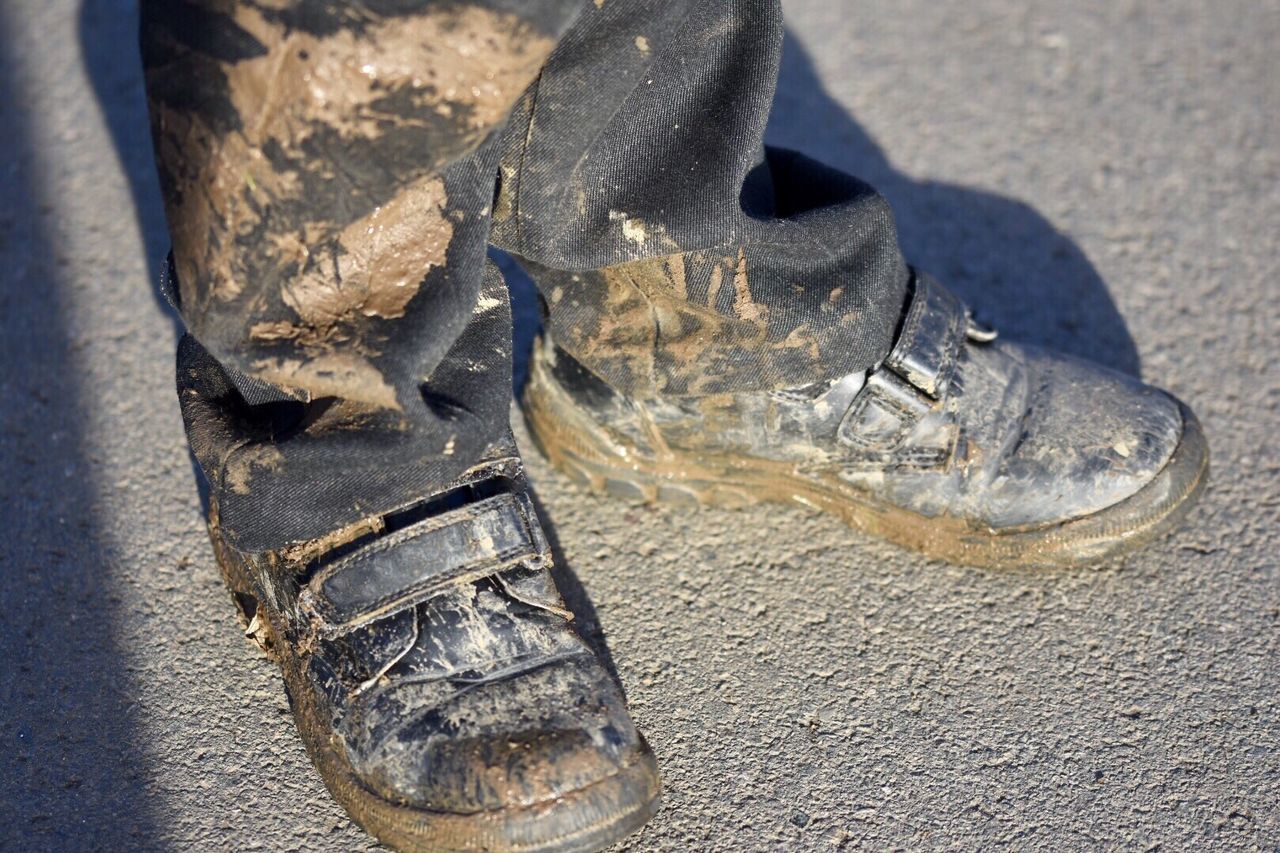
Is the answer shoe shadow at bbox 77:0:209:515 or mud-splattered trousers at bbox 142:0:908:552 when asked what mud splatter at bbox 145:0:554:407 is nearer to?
mud-splattered trousers at bbox 142:0:908:552

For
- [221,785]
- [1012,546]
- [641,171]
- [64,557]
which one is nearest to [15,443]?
[64,557]

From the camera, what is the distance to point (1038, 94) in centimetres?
235

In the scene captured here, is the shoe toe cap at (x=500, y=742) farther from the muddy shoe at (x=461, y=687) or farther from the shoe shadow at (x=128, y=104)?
the shoe shadow at (x=128, y=104)

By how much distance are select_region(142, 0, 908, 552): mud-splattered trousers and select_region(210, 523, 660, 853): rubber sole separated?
0.25 meters

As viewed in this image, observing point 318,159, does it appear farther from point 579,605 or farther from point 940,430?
point 940,430

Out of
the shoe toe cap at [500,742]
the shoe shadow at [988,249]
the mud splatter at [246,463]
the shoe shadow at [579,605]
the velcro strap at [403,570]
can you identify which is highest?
the mud splatter at [246,463]

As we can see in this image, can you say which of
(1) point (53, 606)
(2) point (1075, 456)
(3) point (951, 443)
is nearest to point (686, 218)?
(3) point (951, 443)

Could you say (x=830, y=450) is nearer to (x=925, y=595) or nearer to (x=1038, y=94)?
(x=925, y=595)

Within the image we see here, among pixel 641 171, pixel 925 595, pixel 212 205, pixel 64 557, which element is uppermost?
pixel 212 205

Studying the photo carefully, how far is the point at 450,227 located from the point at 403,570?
1.20 ft

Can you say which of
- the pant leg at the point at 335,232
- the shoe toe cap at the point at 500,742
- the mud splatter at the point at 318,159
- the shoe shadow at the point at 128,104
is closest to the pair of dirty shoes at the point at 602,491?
the shoe toe cap at the point at 500,742

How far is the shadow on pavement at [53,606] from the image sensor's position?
1259 mm

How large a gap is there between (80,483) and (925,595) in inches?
46.8

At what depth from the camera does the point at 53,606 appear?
146 centimetres
